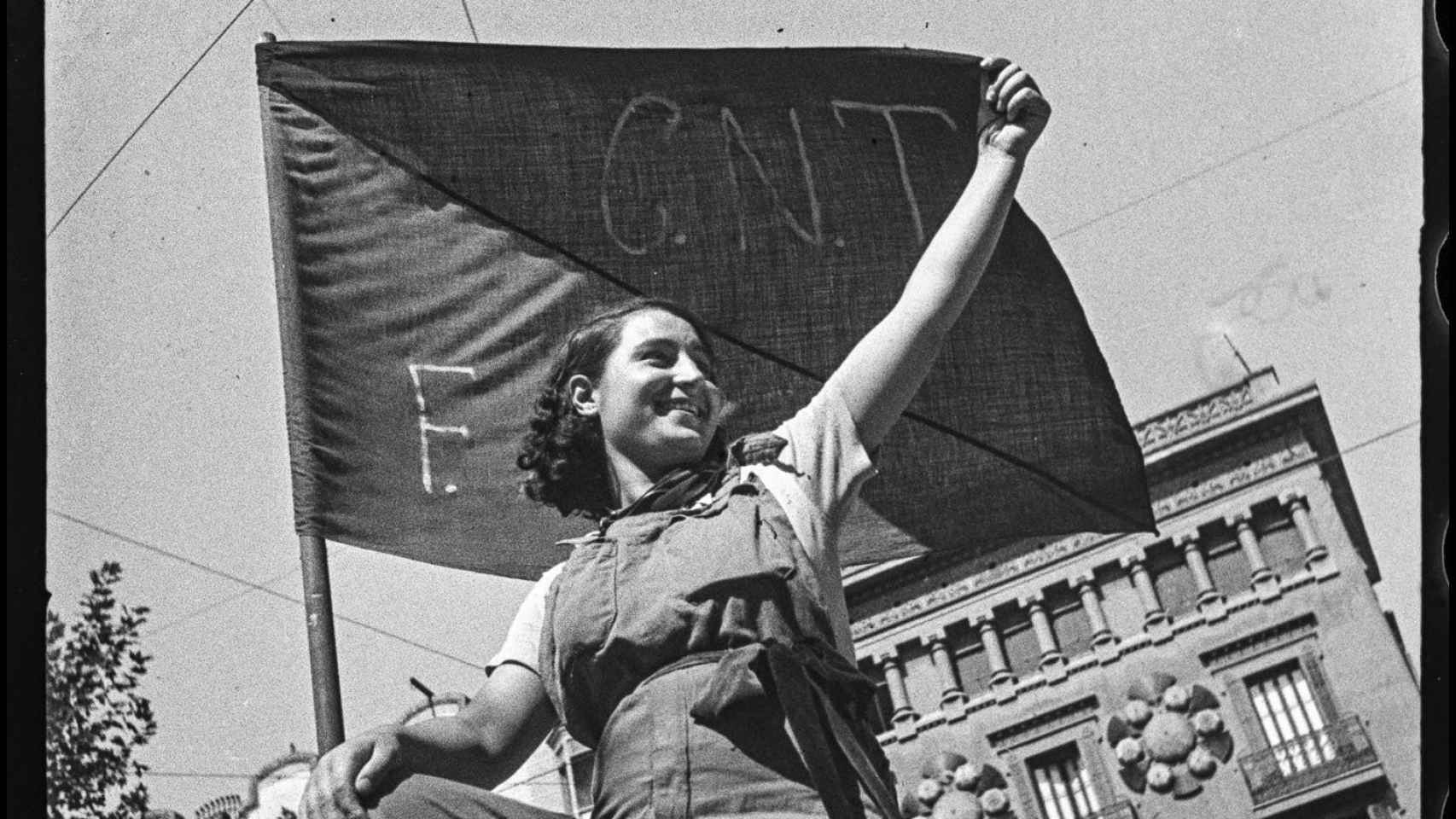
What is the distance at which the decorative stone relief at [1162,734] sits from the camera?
216 inches

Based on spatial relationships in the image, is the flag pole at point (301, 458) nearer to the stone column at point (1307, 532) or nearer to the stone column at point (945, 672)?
the stone column at point (945, 672)

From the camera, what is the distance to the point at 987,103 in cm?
423

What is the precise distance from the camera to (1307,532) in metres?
5.57

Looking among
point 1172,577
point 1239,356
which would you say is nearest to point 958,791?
point 1172,577

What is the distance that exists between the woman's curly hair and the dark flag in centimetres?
56

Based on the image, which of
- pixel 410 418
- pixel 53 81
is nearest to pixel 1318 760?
pixel 410 418

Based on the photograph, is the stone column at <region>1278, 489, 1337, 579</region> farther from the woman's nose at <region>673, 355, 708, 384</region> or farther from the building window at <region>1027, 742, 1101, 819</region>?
the woman's nose at <region>673, 355, 708, 384</region>

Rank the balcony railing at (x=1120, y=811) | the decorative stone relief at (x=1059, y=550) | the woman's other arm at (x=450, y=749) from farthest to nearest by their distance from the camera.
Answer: the decorative stone relief at (x=1059, y=550) < the balcony railing at (x=1120, y=811) < the woman's other arm at (x=450, y=749)

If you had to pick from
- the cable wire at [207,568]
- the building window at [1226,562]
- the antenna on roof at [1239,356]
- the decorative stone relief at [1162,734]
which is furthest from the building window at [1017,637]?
the cable wire at [207,568]

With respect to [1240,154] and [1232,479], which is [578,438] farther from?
[1232,479]

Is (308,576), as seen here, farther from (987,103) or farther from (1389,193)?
(1389,193)

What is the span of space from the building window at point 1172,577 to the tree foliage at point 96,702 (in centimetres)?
251

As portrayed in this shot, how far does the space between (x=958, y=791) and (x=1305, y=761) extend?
951 mm

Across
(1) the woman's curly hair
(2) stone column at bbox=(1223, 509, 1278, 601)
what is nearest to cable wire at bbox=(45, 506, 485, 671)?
(1) the woman's curly hair
